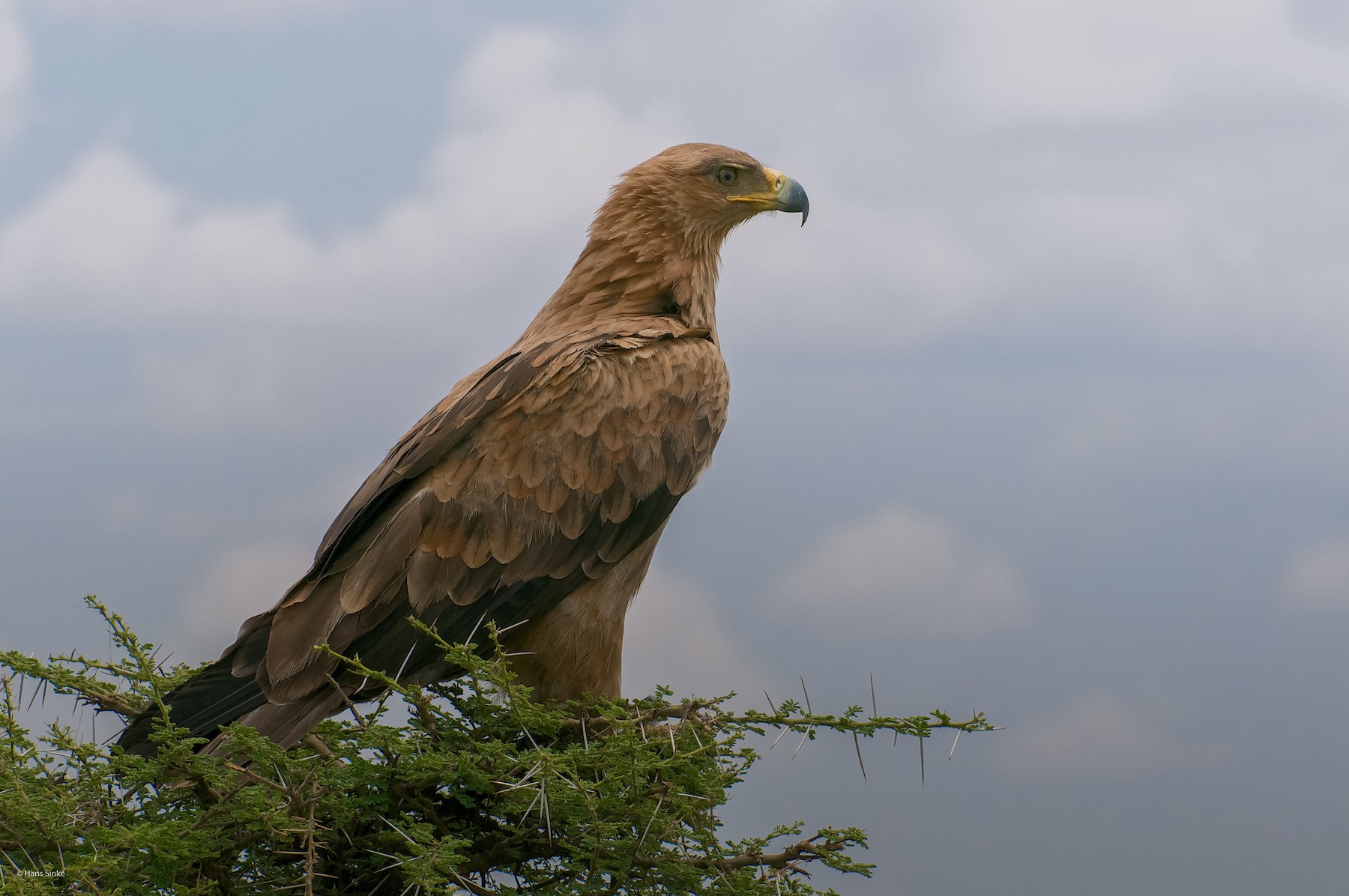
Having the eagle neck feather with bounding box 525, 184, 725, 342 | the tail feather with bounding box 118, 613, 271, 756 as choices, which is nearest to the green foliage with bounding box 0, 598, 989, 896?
the tail feather with bounding box 118, 613, 271, 756

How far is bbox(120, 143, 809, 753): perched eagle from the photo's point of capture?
482 centimetres

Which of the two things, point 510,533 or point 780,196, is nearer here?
point 510,533

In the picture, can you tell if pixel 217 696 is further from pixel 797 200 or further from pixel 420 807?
pixel 797 200

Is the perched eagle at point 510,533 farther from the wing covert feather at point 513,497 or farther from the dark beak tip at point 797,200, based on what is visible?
the dark beak tip at point 797,200

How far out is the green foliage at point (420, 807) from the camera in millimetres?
3926

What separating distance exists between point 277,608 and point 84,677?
3.32 ft

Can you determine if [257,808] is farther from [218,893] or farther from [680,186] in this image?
[680,186]

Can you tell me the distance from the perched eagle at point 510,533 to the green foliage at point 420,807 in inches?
12.1

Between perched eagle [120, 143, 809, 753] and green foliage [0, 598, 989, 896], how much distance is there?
0.31m

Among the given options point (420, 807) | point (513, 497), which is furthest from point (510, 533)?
point (420, 807)

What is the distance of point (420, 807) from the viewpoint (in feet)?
14.2

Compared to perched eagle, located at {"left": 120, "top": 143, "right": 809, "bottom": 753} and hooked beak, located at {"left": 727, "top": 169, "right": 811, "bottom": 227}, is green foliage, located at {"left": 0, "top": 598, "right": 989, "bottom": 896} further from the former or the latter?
hooked beak, located at {"left": 727, "top": 169, "right": 811, "bottom": 227}

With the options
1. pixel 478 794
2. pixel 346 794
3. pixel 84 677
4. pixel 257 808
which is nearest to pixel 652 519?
pixel 478 794

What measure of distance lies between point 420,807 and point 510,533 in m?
1.23
